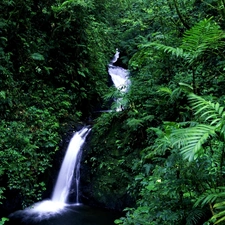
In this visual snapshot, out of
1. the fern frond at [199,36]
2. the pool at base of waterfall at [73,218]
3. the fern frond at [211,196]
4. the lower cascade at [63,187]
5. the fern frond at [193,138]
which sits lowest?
the pool at base of waterfall at [73,218]

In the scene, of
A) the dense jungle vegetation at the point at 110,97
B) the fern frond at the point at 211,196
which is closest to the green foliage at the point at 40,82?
the dense jungle vegetation at the point at 110,97

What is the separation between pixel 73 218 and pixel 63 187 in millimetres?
1262

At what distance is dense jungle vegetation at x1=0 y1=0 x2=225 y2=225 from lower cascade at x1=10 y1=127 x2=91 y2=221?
0.96 ft

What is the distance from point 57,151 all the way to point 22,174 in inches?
57.0

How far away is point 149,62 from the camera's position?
652 cm

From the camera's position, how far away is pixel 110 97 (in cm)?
732

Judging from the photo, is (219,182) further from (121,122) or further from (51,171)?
(51,171)

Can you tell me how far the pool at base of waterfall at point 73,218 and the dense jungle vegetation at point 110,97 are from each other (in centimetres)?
28

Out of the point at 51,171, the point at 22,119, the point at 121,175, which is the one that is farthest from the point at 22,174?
the point at 121,175

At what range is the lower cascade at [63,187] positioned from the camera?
6069 millimetres

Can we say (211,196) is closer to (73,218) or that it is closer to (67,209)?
(73,218)

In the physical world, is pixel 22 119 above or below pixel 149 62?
below

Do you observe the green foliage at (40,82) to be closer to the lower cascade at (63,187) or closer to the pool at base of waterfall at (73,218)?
the lower cascade at (63,187)

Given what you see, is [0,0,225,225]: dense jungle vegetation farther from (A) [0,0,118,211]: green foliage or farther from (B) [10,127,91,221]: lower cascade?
(B) [10,127,91,221]: lower cascade
